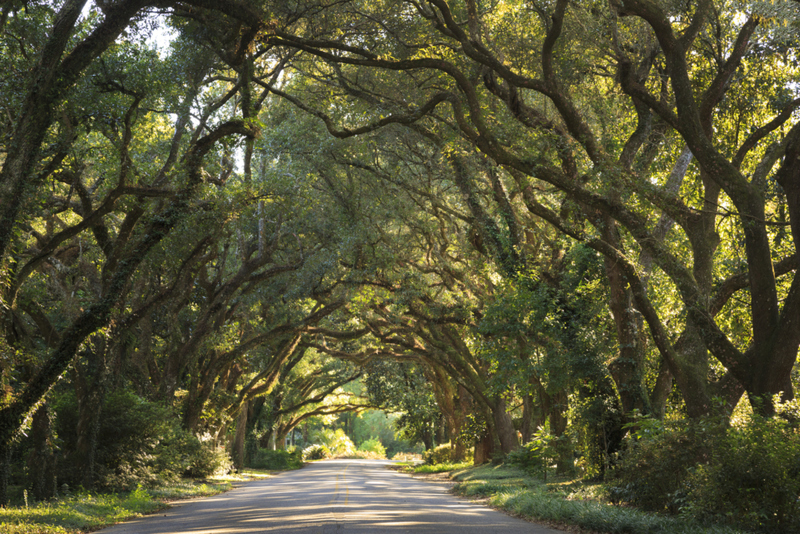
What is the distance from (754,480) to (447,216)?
15.7m

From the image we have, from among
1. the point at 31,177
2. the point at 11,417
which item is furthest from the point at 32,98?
the point at 11,417

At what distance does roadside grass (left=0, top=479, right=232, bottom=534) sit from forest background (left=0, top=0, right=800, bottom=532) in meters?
0.98

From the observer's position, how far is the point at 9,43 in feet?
38.5

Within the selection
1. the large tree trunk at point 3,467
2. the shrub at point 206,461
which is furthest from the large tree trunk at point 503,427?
the large tree trunk at point 3,467

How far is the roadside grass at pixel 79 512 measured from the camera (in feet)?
27.9

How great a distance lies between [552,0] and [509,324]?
7928mm

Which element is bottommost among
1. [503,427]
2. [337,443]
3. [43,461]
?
[337,443]

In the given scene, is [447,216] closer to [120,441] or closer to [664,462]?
[120,441]

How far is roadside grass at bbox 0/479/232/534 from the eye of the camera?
335 inches

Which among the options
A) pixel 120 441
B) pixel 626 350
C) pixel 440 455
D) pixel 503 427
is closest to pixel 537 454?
pixel 626 350

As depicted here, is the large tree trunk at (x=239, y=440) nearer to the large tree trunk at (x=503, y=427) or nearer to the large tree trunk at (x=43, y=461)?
the large tree trunk at (x=503, y=427)

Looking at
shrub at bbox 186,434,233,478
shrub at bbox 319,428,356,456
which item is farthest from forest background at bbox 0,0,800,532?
shrub at bbox 319,428,356,456

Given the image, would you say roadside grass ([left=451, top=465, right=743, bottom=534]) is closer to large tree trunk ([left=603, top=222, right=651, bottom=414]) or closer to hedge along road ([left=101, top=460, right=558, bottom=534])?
hedge along road ([left=101, top=460, right=558, bottom=534])

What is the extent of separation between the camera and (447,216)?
22.2 metres
